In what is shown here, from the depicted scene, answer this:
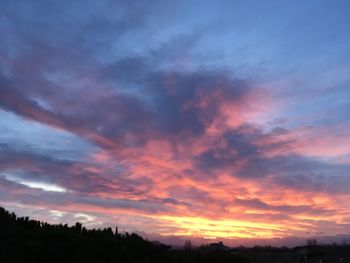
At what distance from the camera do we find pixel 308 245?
41312mm

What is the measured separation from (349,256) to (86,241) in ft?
71.8

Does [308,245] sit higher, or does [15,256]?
[308,245]

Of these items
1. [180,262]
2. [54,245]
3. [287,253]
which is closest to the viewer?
[54,245]

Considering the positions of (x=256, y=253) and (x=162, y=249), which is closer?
(x=162, y=249)

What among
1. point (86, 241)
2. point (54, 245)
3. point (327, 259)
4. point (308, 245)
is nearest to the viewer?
point (54, 245)

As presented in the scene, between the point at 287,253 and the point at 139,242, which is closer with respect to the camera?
the point at 139,242

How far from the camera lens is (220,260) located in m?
23.3

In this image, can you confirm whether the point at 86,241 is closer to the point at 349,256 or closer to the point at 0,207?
the point at 0,207

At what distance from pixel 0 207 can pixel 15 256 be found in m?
8.17

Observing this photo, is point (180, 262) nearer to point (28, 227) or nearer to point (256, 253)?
point (28, 227)

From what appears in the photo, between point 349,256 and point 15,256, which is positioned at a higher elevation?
point 349,256

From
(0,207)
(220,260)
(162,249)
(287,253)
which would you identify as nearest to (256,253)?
(287,253)

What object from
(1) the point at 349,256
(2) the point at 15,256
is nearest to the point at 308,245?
(1) the point at 349,256

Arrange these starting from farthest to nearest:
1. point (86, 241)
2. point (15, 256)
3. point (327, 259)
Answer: point (327, 259), point (86, 241), point (15, 256)
